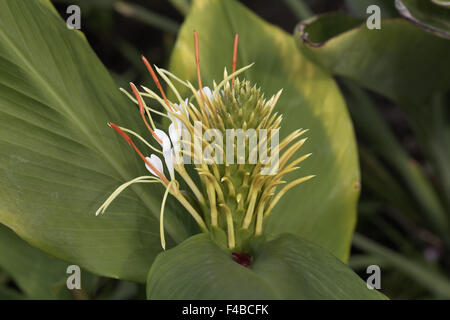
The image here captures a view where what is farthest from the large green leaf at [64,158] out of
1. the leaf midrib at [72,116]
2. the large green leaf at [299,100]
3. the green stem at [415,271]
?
the green stem at [415,271]

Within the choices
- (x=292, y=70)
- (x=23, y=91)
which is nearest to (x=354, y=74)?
(x=292, y=70)

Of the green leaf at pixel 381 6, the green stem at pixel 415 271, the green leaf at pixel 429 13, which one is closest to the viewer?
the green leaf at pixel 429 13

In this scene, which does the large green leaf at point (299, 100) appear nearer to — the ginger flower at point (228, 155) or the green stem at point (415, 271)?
the ginger flower at point (228, 155)

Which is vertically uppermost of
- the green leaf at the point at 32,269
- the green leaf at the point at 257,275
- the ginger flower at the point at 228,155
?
the ginger flower at the point at 228,155

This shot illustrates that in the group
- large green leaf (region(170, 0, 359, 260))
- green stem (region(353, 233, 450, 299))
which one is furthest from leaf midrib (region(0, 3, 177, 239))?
green stem (region(353, 233, 450, 299))

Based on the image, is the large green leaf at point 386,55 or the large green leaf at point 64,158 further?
the large green leaf at point 386,55

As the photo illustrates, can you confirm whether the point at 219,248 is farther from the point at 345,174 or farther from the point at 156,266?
the point at 345,174
